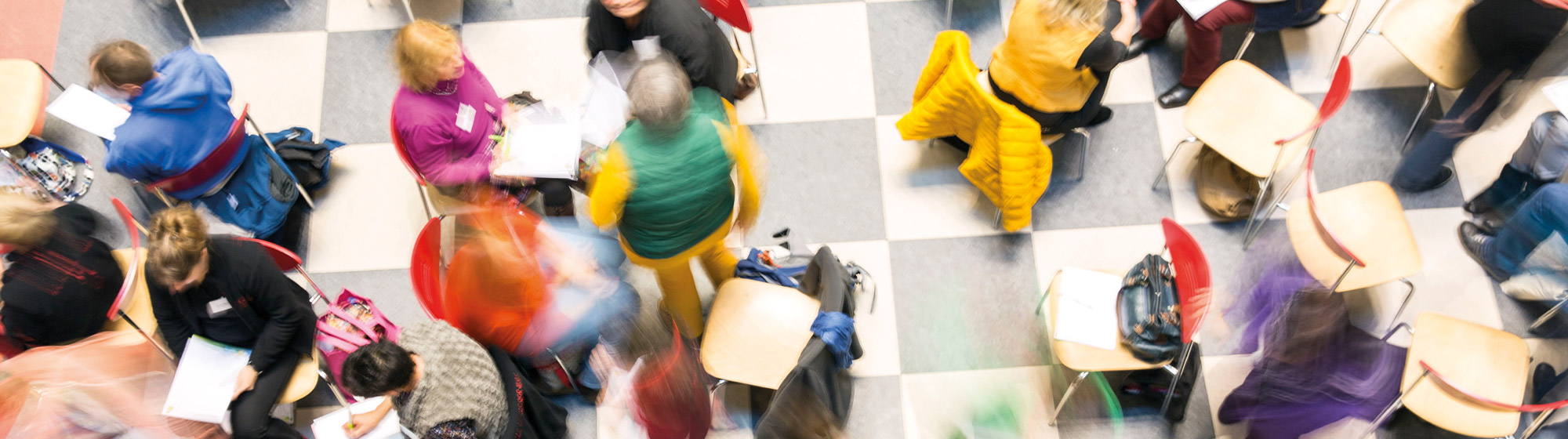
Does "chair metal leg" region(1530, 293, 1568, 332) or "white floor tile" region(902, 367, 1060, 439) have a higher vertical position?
"chair metal leg" region(1530, 293, 1568, 332)

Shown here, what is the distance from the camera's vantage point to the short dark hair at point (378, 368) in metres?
2.60

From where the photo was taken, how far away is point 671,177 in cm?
265

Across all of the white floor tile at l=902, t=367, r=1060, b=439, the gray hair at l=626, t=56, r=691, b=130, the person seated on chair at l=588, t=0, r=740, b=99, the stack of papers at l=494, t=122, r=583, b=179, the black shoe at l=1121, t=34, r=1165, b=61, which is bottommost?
the white floor tile at l=902, t=367, r=1060, b=439

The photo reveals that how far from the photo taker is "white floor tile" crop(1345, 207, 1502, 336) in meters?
3.66

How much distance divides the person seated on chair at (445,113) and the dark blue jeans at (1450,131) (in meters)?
3.61

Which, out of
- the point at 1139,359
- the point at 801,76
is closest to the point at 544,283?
the point at 801,76

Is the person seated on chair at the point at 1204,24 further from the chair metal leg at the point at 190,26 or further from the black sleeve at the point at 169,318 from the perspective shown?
the chair metal leg at the point at 190,26

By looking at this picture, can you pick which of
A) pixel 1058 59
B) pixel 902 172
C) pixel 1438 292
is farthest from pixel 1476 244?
pixel 902 172

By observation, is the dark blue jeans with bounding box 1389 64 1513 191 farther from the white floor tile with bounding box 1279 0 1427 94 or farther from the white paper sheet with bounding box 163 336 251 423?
the white paper sheet with bounding box 163 336 251 423

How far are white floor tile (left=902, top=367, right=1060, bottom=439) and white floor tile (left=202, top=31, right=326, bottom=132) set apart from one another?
2986mm

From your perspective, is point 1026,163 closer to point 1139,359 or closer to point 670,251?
point 1139,359

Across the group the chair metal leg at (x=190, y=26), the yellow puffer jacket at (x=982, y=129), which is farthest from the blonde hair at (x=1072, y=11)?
the chair metal leg at (x=190, y=26)

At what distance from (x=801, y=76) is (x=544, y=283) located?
1777mm

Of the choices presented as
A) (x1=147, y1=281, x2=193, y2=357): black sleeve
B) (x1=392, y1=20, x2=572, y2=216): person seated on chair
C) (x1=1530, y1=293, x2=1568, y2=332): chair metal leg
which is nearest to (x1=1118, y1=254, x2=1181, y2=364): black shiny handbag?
(x1=1530, y1=293, x2=1568, y2=332): chair metal leg
